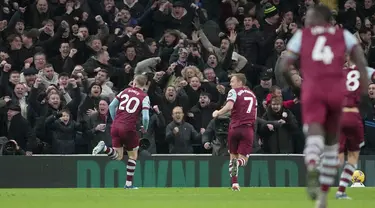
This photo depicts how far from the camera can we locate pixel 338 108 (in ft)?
40.4

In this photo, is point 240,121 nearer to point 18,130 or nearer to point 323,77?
point 18,130

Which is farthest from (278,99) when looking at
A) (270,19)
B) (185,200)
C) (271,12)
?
(185,200)

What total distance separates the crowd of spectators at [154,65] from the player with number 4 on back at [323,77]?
37.6ft

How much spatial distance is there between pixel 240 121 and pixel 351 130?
469 cm

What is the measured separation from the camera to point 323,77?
12.3 metres

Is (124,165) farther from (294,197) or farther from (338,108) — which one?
(338,108)

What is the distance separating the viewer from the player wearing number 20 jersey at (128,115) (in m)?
21.8

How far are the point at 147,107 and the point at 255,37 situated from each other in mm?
6193

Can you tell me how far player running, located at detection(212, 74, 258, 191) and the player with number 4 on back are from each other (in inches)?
339

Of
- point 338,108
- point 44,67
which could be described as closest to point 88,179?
point 44,67

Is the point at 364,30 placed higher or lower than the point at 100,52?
higher

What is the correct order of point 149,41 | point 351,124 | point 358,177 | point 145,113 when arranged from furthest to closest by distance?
1. point 149,41
2. point 358,177
3. point 145,113
4. point 351,124

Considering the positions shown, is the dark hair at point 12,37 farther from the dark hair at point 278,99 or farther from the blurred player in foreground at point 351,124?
the blurred player in foreground at point 351,124

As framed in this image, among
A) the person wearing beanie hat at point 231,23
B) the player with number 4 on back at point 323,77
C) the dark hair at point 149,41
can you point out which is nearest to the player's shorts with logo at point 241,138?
the dark hair at point 149,41
